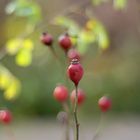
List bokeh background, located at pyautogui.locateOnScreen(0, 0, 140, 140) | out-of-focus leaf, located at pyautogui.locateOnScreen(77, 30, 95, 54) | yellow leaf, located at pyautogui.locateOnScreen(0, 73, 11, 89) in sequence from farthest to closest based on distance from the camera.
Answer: bokeh background, located at pyautogui.locateOnScreen(0, 0, 140, 140) → yellow leaf, located at pyautogui.locateOnScreen(0, 73, 11, 89) → out-of-focus leaf, located at pyautogui.locateOnScreen(77, 30, 95, 54)

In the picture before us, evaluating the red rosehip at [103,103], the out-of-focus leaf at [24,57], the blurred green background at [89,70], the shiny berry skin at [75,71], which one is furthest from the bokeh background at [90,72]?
the shiny berry skin at [75,71]

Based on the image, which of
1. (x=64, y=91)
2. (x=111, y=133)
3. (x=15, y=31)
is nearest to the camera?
(x=64, y=91)

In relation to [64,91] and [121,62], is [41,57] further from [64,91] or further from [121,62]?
[64,91]

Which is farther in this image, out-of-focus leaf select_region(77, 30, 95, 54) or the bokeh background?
the bokeh background

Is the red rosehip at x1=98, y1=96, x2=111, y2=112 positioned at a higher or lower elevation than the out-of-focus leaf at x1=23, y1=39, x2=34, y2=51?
lower

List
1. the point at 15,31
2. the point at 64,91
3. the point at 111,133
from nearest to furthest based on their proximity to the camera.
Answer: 1. the point at 64,91
2. the point at 111,133
3. the point at 15,31

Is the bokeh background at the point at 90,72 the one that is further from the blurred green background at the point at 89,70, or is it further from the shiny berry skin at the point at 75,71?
the shiny berry skin at the point at 75,71

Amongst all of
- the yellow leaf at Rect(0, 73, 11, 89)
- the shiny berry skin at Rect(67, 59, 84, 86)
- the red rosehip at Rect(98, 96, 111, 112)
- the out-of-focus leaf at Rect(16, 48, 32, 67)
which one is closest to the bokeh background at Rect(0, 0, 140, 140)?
the yellow leaf at Rect(0, 73, 11, 89)

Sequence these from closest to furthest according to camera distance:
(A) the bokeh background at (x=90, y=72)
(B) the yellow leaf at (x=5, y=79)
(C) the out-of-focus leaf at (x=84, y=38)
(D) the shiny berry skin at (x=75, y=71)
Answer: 1. (D) the shiny berry skin at (x=75, y=71)
2. (C) the out-of-focus leaf at (x=84, y=38)
3. (B) the yellow leaf at (x=5, y=79)
4. (A) the bokeh background at (x=90, y=72)

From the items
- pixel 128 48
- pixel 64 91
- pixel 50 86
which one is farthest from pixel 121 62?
pixel 64 91

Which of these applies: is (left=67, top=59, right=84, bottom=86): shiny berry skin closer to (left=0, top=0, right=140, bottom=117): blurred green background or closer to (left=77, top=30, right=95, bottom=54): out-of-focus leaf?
(left=77, top=30, right=95, bottom=54): out-of-focus leaf

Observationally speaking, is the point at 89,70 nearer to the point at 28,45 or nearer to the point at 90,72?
the point at 90,72
